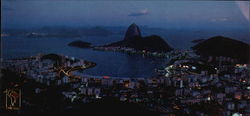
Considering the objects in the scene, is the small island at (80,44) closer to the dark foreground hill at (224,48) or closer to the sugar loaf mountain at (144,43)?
the sugar loaf mountain at (144,43)

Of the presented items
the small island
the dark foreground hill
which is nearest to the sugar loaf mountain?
the dark foreground hill

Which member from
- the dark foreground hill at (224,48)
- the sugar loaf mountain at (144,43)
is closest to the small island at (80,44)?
the sugar loaf mountain at (144,43)

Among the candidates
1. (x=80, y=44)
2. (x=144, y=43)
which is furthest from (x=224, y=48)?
(x=80, y=44)

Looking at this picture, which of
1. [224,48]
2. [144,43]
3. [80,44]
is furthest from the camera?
[80,44]

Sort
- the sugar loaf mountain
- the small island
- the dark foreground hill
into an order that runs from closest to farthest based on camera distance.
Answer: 1. the dark foreground hill
2. the sugar loaf mountain
3. the small island

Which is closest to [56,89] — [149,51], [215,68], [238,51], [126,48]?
[126,48]

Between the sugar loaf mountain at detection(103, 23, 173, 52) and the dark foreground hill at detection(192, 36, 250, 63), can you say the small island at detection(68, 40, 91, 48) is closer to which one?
the sugar loaf mountain at detection(103, 23, 173, 52)

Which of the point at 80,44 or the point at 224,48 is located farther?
the point at 80,44

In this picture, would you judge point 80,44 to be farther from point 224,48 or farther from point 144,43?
point 224,48

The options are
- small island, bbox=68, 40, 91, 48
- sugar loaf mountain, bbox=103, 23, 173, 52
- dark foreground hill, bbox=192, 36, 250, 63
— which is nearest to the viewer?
dark foreground hill, bbox=192, 36, 250, 63

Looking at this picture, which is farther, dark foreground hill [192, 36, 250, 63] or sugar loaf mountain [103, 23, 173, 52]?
sugar loaf mountain [103, 23, 173, 52]
